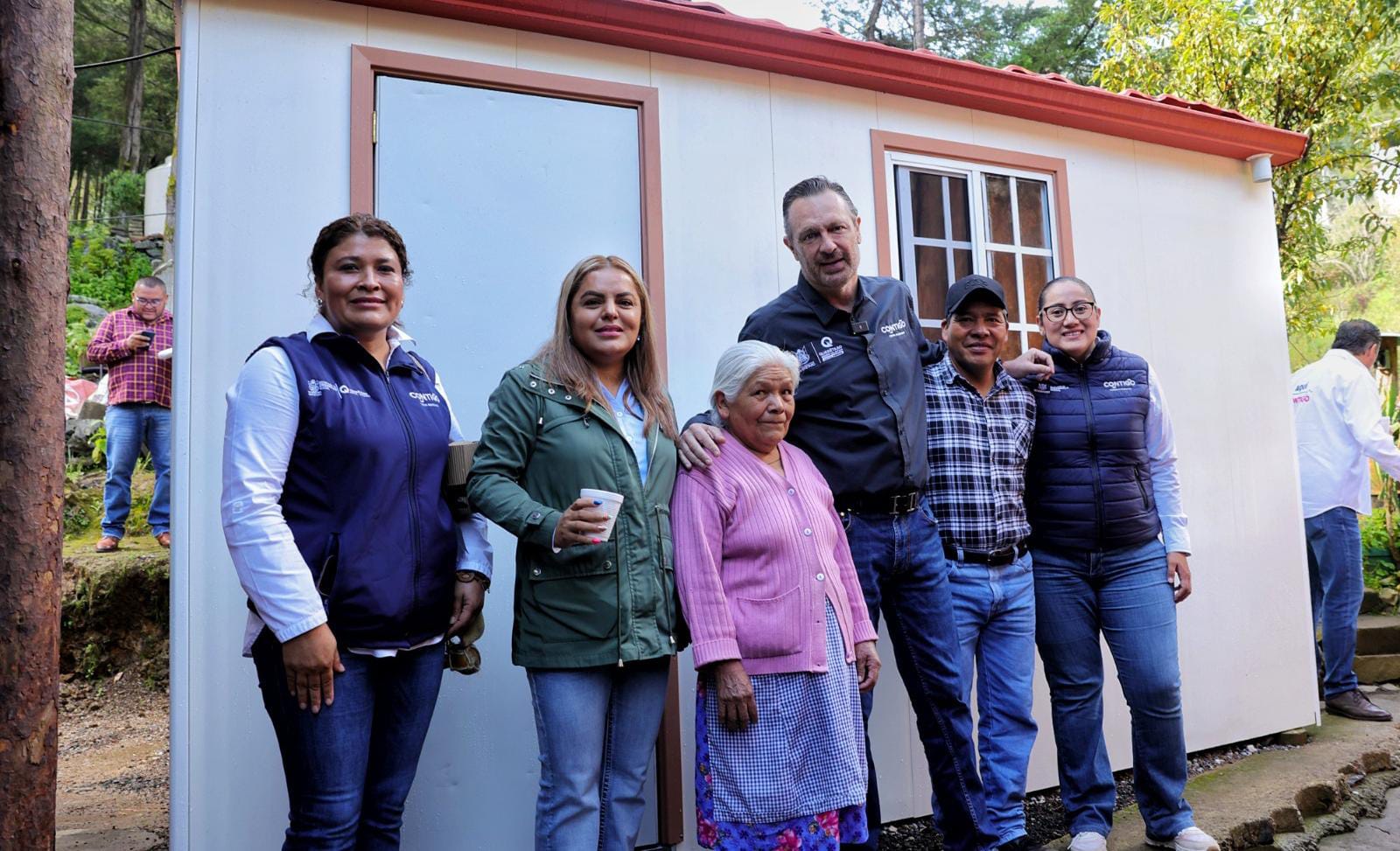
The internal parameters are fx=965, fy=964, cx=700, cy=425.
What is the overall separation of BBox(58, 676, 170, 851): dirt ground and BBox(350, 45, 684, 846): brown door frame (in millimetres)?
2097

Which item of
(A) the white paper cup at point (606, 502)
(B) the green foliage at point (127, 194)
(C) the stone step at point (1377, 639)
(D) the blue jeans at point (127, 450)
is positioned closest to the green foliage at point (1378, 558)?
(C) the stone step at point (1377, 639)

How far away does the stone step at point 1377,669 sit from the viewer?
645 centimetres

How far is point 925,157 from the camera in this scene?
4520 mm

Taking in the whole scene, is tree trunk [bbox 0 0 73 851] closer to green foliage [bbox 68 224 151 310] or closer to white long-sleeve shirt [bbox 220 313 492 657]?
white long-sleeve shirt [bbox 220 313 492 657]

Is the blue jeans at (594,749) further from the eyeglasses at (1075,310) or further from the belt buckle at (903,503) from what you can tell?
the eyeglasses at (1075,310)

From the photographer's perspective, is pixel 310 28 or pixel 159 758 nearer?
pixel 310 28

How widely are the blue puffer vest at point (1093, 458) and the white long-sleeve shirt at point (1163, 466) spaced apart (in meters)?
0.06

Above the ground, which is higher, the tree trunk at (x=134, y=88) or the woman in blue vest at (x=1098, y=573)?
the tree trunk at (x=134, y=88)

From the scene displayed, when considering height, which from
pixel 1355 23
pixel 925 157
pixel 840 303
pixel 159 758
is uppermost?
→ pixel 1355 23

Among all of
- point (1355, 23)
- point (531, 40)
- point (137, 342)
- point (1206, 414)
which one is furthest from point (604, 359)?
point (1355, 23)

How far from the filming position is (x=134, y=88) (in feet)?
64.7

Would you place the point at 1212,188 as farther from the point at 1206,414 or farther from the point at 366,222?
the point at 366,222

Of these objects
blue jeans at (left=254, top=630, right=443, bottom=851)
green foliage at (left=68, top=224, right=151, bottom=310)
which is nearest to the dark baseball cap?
blue jeans at (left=254, top=630, right=443, bottom=851)

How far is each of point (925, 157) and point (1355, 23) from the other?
5.65 metres
